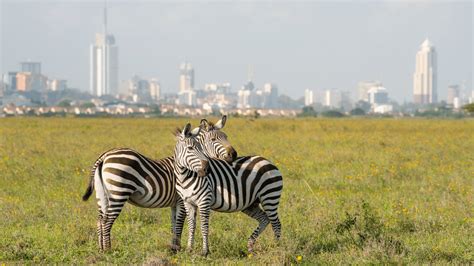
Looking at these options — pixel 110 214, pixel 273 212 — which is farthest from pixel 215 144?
pixel 110 214

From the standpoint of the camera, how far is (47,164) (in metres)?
20.7

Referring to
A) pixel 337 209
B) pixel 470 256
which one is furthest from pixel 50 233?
pixel 470 256

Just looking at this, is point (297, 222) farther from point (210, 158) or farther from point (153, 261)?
point (153, 261)

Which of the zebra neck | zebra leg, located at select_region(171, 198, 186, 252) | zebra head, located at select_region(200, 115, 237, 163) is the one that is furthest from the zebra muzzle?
zebra leg, located at select_region(171, 198, 186, 252)

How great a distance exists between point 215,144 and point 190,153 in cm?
40

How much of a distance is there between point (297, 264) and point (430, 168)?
1254 centimetres

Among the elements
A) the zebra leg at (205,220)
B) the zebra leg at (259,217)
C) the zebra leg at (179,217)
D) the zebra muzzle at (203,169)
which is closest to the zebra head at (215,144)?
the zebra muzzle at (203,169)

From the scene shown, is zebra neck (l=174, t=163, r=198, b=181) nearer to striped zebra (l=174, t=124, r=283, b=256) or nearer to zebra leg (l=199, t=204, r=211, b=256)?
striped zebra (l=174, t=124, r=283, b=256)

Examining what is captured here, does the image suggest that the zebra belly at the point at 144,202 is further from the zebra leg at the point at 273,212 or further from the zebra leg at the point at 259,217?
the zebra leg at the point at 273,212

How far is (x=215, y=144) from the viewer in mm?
9125

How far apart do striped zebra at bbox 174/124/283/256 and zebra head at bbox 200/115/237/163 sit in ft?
0.37

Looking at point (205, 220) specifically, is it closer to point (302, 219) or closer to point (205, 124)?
point (205, 124)

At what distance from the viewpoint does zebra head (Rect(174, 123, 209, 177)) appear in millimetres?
8828

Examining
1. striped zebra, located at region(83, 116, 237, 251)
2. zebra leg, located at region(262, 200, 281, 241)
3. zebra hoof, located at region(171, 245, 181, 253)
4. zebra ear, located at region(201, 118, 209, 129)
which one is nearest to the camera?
striped zebra, located at region(83, 116, 237, 251)
